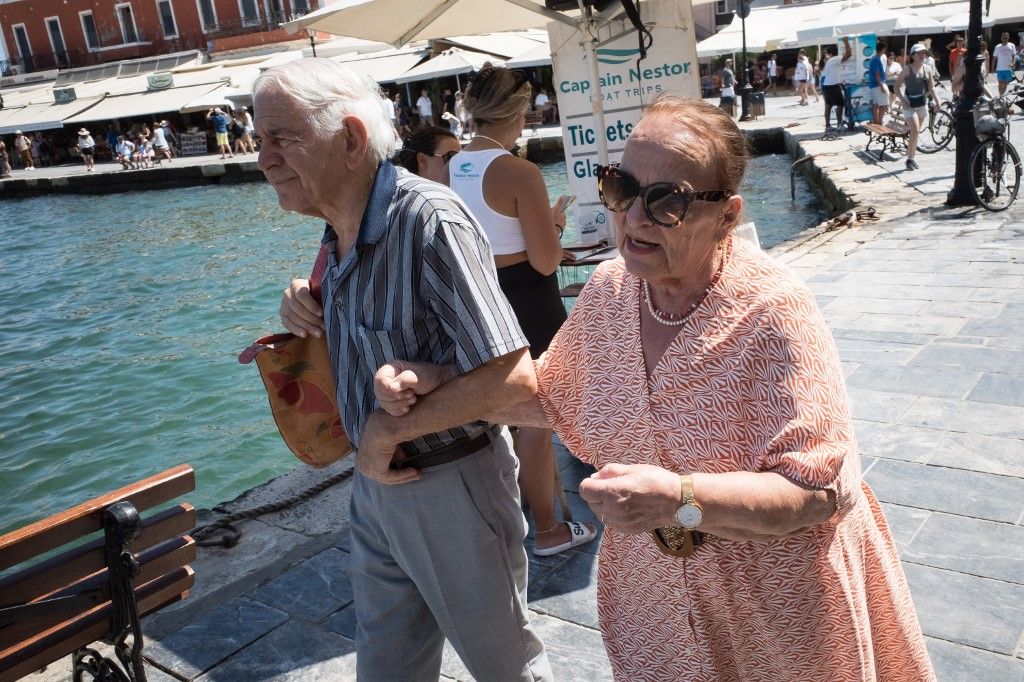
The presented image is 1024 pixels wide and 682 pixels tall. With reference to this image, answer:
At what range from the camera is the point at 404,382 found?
68.7 inches

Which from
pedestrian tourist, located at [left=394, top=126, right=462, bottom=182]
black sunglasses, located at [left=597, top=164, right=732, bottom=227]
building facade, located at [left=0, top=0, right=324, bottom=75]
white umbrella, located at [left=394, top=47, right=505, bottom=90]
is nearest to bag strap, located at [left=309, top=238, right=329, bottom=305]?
black sunglasses, located at [left=597, top=164, right=732, bottom=227]

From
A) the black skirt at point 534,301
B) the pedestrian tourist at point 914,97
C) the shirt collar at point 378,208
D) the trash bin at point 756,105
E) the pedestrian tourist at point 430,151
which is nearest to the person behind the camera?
the shirt collar at point 378,208

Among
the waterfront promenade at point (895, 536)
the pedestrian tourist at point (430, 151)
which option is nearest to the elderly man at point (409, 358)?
the waterfront promenade at point (895, 536)

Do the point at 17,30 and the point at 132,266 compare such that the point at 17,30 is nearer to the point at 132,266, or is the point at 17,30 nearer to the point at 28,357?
the point at 132,266

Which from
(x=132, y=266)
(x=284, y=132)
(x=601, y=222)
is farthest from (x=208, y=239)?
(x=284, y=132)

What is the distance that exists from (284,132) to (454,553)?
0.95 m

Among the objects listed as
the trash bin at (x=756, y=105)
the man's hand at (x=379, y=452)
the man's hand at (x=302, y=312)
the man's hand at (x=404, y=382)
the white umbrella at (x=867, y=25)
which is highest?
the man's hand at (x=302, y=312)

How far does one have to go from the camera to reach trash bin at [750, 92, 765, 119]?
77.3 feet

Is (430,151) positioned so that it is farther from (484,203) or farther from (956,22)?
(956,22)

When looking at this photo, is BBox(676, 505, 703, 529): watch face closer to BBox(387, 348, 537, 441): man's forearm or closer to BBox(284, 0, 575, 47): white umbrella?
BBox(387, 348, 537, 441): man's forearm

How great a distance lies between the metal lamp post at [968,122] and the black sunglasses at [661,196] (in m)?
8.99

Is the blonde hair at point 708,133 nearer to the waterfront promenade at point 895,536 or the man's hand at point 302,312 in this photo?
the man's hand at point 302,312

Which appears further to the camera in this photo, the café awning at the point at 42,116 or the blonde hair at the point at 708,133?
the café awning at the point at 42,116

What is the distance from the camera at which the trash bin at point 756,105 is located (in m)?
23.5
